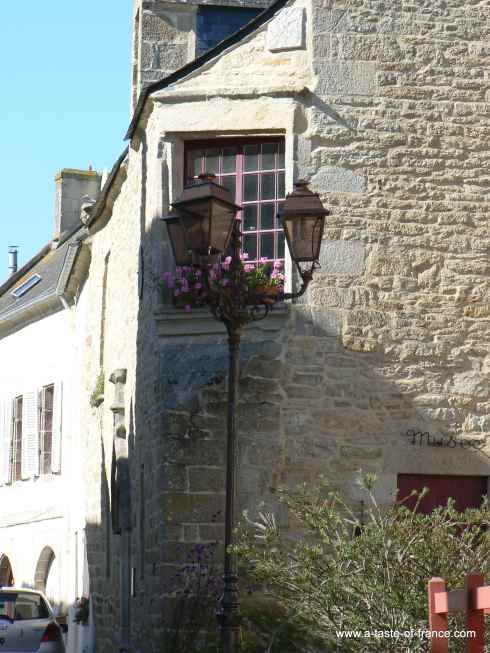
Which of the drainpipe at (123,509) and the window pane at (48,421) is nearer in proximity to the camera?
the drainpipe at (123,509)

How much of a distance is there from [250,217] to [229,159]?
57 cm

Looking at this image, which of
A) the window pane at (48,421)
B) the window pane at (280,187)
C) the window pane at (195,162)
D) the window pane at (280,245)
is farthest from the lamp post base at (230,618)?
Result: the window pane at (48,421)

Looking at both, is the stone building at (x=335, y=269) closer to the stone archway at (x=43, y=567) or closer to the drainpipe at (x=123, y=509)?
the drainpipe at (x=123, y=509)

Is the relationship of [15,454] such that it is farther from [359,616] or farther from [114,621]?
[359,616]

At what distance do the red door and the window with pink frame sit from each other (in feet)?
7.23

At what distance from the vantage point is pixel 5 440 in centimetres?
2209

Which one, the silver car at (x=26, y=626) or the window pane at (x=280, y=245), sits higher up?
the window pane at (x=280, y=245)

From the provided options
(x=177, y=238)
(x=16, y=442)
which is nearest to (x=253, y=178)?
(x=177, y=238)

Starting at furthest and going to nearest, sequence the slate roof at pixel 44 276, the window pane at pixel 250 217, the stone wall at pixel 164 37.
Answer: the slate roof at pixel 44 276, the stone wall at pixel 164 37, the window pane at pixel 250 217

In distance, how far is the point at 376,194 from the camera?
11922 mm

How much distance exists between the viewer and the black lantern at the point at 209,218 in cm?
879

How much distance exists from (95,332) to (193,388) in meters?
6.12

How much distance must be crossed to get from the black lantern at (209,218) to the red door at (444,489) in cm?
368

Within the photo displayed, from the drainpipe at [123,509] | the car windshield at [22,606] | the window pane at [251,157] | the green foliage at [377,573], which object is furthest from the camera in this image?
the car windshield at [22,606]
